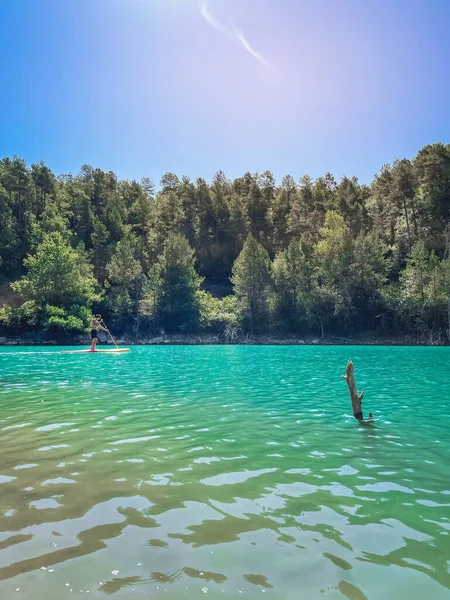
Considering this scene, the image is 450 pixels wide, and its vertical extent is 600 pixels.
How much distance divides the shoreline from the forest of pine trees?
1086 mm

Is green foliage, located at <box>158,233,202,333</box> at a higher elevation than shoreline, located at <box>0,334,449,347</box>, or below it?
higher

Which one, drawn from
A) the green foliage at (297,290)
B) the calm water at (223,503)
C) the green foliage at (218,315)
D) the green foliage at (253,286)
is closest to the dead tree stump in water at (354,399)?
the calm water at (223,503)

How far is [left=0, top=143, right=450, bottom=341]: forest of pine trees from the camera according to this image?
5797 cm

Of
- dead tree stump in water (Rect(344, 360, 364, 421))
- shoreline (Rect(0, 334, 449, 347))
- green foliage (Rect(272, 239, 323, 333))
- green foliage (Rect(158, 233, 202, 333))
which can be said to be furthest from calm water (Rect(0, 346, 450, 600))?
green foliage (Rect(158, 233, 202, 333))

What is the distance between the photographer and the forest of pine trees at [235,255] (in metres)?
58.0

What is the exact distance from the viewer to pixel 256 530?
4.17 m

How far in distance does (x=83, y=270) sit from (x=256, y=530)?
67.1m

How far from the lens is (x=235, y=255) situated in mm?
83938

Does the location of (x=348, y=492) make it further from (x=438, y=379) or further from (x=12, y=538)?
(x=438, y=379)

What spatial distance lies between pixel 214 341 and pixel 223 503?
192ft

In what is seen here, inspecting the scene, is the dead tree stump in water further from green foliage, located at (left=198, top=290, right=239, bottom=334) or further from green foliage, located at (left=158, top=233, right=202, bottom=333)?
green foliage, located at (left=158, top=233, right=202, bottom=333)

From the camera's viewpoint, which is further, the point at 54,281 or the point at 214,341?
the point at 214,341

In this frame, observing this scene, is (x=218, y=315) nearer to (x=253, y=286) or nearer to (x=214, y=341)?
(x=214, y=341)

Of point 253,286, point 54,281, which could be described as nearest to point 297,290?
point 253,286
